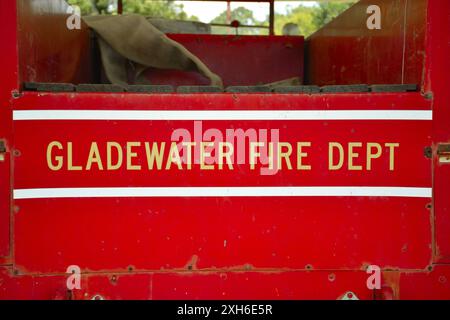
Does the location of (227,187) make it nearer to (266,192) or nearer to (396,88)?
(266,192)

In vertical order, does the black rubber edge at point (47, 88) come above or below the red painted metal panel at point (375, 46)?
below

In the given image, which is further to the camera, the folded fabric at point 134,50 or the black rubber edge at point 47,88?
the folded fabric at point 134,50

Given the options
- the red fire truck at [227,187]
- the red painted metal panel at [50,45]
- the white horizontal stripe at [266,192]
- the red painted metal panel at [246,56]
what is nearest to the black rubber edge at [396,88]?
the red fire truck at [227,187]

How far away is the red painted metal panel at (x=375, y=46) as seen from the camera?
159 centimetres

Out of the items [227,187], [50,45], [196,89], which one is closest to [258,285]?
[227,187]

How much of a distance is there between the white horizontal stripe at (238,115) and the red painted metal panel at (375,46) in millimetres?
128

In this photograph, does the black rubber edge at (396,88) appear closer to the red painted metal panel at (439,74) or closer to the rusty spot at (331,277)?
the red painted metal panel at (439,74)

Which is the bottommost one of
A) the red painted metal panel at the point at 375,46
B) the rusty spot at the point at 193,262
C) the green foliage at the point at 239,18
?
the rusty spot at the point at 193,262

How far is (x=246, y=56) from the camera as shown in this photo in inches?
117

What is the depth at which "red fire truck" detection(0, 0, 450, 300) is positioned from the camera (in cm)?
152

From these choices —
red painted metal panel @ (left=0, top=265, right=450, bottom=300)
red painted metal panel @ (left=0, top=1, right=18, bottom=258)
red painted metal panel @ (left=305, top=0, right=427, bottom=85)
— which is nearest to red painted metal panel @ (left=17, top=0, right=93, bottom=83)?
red painted metal panel @ (left=0, top=1, right=18, bottom=258)

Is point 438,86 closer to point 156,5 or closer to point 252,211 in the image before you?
point 252,211

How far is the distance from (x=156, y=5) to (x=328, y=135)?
8.51 meters

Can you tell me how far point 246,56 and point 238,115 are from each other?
1500 millimetres
